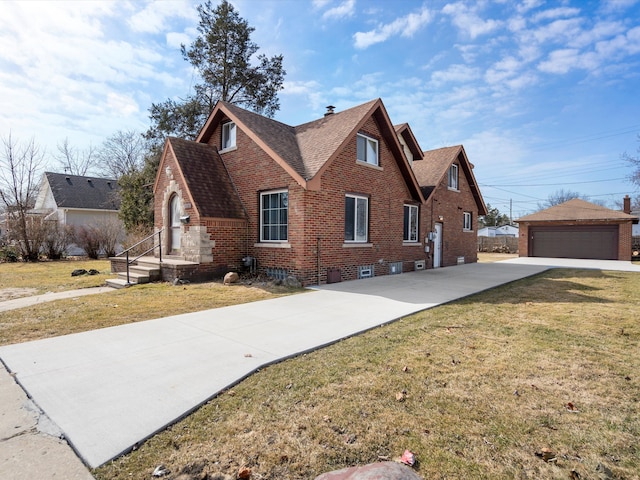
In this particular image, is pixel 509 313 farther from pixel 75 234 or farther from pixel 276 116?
pixel 75 234

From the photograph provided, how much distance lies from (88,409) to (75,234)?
855 inches

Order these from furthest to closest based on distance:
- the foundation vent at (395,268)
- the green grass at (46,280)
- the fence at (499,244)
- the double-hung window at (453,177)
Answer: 1. the fence at (499,244)
2. the double-hung window at (453,177)
3. the foundation vent at (395,268)
4. the green grass at (46,280)

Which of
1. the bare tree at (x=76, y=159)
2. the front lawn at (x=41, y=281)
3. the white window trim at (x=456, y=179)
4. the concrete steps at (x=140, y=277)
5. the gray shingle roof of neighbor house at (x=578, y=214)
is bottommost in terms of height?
the front lawn at (x=41, y=281)

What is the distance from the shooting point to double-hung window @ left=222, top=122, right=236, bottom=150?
12956 millimetres

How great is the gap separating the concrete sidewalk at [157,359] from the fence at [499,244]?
92.1 feet

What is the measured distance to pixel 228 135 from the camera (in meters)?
13.3

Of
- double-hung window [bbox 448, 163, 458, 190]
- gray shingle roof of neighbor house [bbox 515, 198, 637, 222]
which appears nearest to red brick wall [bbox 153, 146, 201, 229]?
double-hung window [bbox 448, 163, 458, 190]

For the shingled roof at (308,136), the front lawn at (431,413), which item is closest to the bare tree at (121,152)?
the shingled roof at (308,136)

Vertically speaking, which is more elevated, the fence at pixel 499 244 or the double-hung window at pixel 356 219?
the double-hung window at pixel 356 219

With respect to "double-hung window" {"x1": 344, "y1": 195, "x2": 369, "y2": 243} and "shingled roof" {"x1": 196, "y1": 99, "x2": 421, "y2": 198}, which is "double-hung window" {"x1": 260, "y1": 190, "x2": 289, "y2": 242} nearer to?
"shingled roof" {"x1": 196, "y1": 99, "x2": 421, "y2": 198}

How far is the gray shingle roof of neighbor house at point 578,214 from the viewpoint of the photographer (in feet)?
76.2

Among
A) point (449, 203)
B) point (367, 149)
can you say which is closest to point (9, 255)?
point (367, 149)

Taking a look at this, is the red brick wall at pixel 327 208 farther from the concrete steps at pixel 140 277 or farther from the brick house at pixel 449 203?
the concrete steps at pixel 140 277

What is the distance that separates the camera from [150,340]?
16.4 ft
